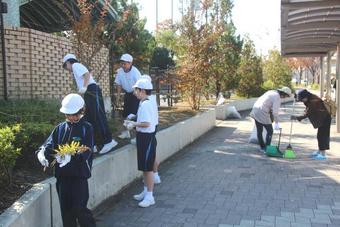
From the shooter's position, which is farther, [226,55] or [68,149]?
[226,55]

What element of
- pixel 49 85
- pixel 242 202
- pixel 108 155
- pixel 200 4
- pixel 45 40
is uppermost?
pixel 200 4

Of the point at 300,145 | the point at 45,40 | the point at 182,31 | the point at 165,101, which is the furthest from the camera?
the point at 165,101

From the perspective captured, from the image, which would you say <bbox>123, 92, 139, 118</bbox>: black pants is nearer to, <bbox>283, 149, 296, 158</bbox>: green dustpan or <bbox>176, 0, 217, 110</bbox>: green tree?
<bbox>283, 149, 296, 158</bbox>: green dustpan

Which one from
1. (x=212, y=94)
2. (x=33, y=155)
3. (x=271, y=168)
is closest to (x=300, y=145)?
(x=271, y=168)

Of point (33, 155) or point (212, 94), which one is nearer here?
point (33, 155)

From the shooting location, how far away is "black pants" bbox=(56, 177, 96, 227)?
4387 mm

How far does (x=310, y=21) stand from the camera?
11.9 m

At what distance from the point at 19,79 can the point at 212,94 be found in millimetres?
16467

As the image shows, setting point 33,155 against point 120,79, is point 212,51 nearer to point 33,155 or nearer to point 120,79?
point 120,79

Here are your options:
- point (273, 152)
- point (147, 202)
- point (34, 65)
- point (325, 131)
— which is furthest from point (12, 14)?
point (325, 131)

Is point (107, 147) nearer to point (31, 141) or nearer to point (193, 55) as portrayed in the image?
point (31, 141)

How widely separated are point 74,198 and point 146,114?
194 centimetres

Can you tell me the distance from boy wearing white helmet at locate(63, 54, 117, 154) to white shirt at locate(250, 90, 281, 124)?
394cm

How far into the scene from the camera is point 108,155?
666 centimetres
